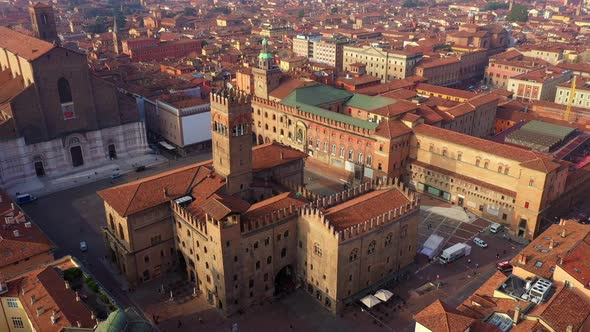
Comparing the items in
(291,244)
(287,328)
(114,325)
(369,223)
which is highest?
(114,325)

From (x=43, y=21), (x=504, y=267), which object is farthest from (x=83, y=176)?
(x=504, y=267)

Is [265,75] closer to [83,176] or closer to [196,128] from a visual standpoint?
[196,128]

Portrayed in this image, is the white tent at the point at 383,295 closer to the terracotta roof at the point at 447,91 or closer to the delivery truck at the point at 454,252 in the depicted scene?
the delivery truck at the point at 454,252

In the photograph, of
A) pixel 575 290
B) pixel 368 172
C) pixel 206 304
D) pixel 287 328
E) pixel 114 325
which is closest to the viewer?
pixel 114 325

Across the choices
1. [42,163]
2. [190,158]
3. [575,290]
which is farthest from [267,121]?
[575,290]

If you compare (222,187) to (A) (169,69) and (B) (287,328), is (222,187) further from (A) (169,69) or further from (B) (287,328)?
(A) (169,69)

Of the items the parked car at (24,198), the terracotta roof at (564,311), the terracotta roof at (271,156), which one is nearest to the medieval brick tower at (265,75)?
the terracotta roof at (271,156)

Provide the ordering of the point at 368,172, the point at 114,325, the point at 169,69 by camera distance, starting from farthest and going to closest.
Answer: the point at 169,69 → the point at 368,172 → the point at 114,325
